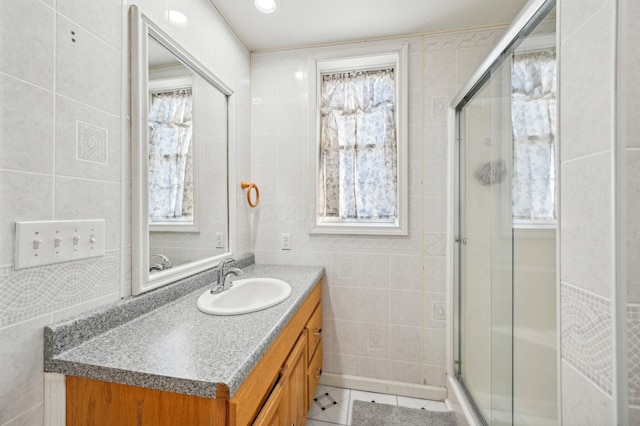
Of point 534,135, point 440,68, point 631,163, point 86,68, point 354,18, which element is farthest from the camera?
point 440,68

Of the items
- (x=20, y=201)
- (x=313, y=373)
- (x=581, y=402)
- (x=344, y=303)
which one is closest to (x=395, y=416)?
(x=313, y=373)

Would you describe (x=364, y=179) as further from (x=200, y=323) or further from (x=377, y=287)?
(x=200, y=323)

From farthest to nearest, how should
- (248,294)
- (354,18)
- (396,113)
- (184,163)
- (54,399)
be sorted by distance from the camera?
(396,113)
(354,18)
(248,294)
(184,163)
(54,399)

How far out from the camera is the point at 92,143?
0.85 metres

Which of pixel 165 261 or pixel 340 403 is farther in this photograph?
pixel 340 403

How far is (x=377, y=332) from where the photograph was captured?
1.81 meters

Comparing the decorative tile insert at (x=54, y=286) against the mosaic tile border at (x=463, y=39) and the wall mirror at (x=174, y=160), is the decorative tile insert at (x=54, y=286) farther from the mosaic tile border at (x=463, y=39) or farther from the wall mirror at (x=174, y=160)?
the mosaic tile border at (x=463, y=39)

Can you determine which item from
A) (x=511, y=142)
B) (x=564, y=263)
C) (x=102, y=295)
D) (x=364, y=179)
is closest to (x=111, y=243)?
(x=102, y=295)

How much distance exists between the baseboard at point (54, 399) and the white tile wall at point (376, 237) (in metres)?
1.26

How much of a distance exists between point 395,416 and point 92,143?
198cm

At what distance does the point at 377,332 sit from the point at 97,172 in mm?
1735

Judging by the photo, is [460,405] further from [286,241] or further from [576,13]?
[576,13]

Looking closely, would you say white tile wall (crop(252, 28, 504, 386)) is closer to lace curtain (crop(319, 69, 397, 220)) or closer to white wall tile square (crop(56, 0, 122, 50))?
lace curtain (crop(319, 69, 397, 220))

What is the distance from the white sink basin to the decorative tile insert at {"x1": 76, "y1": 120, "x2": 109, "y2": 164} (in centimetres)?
66
